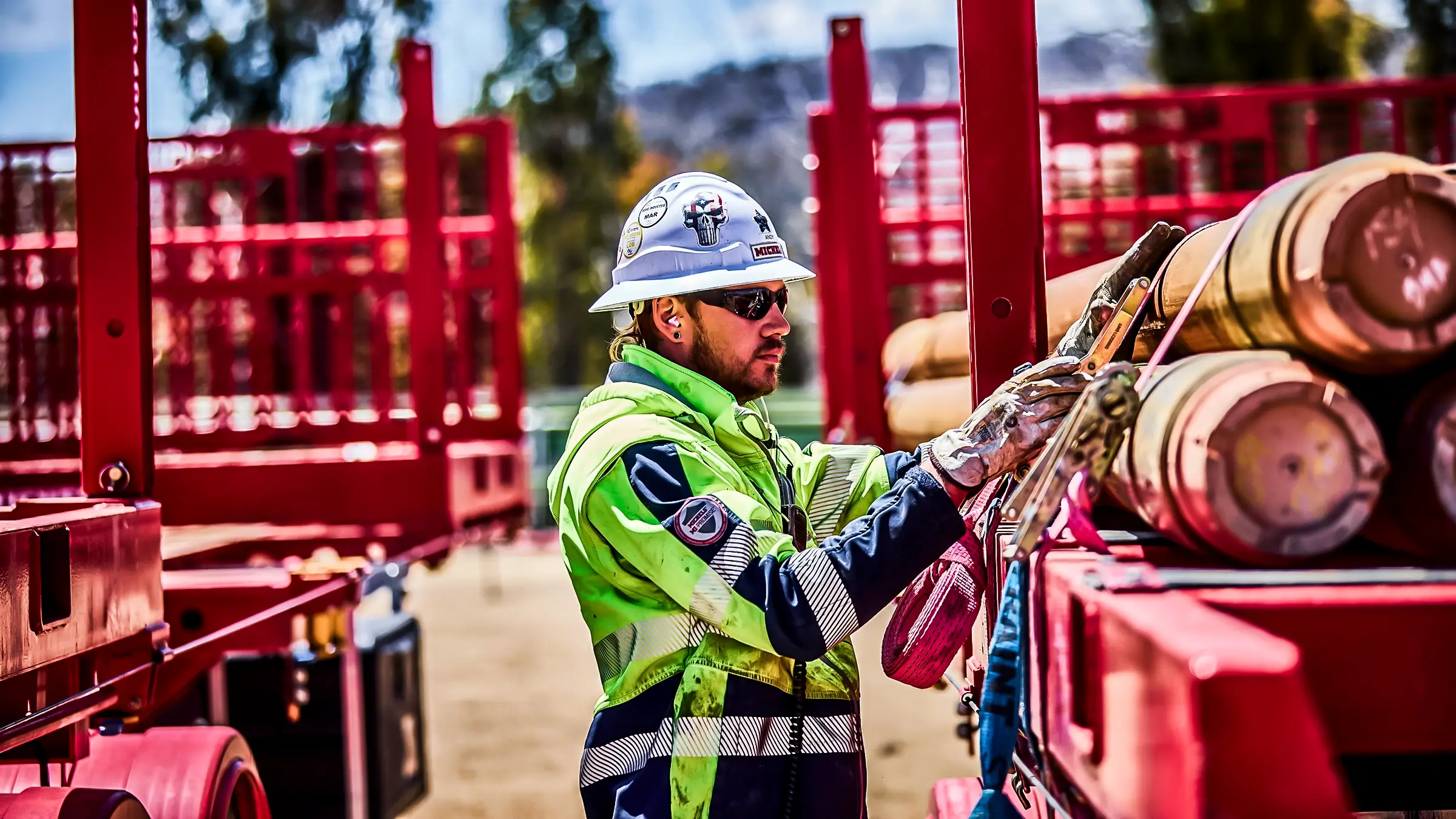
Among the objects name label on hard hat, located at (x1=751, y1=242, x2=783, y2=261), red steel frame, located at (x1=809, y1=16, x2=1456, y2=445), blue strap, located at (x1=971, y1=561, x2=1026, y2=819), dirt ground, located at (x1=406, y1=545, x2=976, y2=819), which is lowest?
dirt ground, located at (x1=406, y1=545, x2=976, y2=819)

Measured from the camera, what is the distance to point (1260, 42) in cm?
2370

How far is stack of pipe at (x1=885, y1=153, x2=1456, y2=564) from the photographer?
58.4 inches

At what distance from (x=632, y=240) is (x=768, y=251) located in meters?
0.25

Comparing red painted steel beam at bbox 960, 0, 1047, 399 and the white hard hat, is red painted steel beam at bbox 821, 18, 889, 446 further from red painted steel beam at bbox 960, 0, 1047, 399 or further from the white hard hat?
red painted steel beam at bbox 960, 0, 1047, 399

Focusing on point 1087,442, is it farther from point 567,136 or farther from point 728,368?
point 567,136

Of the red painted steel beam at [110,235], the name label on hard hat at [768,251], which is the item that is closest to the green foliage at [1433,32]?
the name label on hard hat at [768,251]

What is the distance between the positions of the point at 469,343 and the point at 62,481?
1.66 metres

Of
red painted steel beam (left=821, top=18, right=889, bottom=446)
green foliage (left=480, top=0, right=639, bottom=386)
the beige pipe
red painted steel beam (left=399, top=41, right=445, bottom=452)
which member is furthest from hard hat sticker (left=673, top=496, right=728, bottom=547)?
green foliage (left=480, top=0, right=639, bottom=386)

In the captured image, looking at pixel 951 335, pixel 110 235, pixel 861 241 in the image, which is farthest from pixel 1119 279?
pixel 861 241

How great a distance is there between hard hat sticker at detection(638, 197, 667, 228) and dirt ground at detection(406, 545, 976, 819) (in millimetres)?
2486

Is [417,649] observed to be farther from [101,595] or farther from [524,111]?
[524,111]

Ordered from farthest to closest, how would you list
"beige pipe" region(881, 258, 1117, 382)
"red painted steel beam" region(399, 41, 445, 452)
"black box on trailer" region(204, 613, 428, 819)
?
"red painted steel beam" region(399, 41, 445, 452), "black box on trailer" region(204, 613, 428, 819), "beige pipe" region(881, 258, 1117, 382)

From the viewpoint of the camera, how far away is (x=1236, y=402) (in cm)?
150

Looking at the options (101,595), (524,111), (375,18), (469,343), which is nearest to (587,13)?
(524,111)
